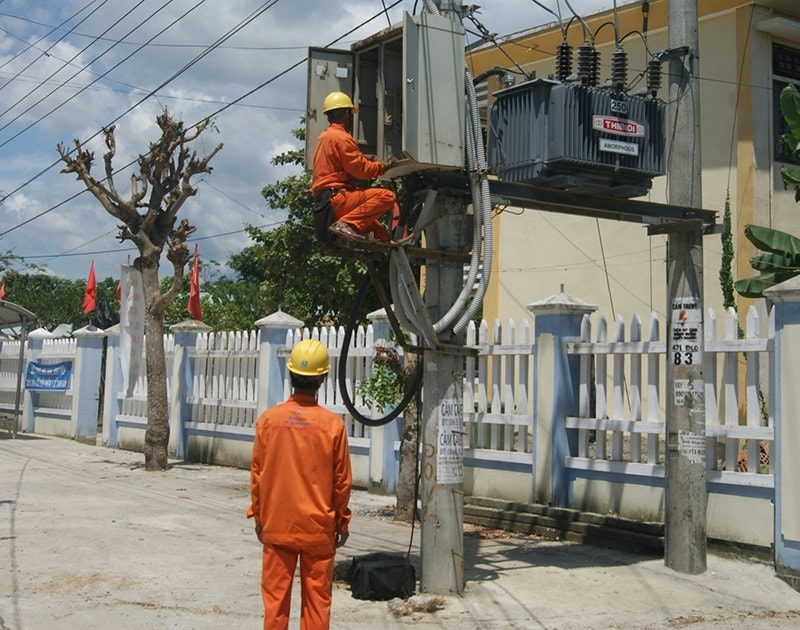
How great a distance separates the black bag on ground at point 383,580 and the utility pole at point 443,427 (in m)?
0.13

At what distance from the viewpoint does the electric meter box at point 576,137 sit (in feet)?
24.2

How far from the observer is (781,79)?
17.6 metres

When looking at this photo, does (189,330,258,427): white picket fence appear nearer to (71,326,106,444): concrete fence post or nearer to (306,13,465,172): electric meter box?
(71,326,106,444): concrete fence post

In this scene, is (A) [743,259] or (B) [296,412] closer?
(B) [296,412]

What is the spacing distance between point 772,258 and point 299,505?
26.7 ft

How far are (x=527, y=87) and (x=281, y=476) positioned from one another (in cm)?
381

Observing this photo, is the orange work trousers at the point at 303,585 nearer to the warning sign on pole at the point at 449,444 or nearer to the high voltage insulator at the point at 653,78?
the warning sign on pole at the point at 449,444

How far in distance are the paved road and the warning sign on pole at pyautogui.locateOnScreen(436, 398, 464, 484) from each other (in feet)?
2.89

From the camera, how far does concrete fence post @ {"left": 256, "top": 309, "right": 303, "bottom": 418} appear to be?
14.4 metres

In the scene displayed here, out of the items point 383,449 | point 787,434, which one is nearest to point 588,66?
point 787,434

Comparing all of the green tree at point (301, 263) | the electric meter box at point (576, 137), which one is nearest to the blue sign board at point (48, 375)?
the green tree at point (301, 263)

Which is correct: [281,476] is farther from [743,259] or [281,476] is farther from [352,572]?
[743,259]

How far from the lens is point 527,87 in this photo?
7516 mm

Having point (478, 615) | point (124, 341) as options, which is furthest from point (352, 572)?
point (124, 341)
